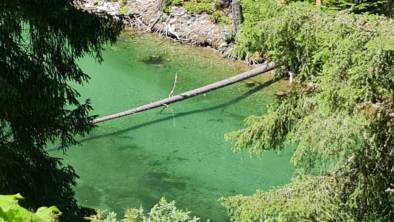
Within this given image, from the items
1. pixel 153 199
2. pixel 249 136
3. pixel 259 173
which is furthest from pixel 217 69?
pixel 249 136

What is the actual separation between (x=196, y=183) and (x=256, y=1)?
204 inches

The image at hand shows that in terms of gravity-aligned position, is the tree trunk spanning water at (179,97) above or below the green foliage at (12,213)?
below

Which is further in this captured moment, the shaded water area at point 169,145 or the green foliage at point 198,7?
the green foliage at point 198,7

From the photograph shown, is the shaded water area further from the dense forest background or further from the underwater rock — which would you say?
the dense forest background

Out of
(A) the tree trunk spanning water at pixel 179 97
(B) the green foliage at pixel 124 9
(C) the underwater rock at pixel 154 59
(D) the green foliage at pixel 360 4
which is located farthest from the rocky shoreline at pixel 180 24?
(D) the green foliage at pixel 360 4

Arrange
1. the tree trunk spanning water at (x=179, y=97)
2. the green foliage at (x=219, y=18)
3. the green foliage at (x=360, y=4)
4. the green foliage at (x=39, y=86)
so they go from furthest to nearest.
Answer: the green foliage at (x=219, y=18) < the tree trunk spanning water at (x=179, y=97) < the green foliage at (x=360, y=4) < the green foliage at (x=39, y=86)

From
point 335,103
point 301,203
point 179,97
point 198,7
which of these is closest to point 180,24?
point 198,7

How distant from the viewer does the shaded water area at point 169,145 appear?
859 centimetres

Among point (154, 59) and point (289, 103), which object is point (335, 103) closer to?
point (289, 103)

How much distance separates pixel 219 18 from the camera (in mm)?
15367

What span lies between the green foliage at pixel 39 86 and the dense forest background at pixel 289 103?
0.04ft

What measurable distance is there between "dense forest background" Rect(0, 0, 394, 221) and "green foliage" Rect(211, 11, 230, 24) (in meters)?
10.5

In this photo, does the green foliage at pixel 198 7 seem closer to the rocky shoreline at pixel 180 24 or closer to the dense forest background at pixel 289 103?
the rocky shoreline at pixel 180 24

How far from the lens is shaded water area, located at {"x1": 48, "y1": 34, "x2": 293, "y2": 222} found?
8.59 metres
